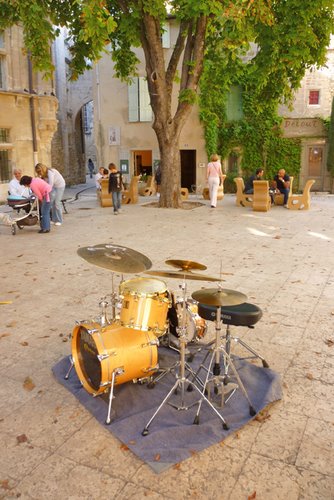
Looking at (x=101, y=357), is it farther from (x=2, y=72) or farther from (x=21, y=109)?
(x=2, y=72)

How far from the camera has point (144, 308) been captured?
12.3 feet

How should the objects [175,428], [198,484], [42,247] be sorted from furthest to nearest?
[42,247] → [175,428] → [198,484]

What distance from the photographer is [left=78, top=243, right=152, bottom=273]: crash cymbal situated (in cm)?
367

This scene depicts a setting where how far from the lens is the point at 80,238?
1078 cm

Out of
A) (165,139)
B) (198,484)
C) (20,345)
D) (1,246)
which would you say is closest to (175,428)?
(198,484)

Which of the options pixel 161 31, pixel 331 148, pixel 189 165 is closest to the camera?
pixel 161 31

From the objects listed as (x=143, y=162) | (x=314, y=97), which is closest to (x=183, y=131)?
(x=143, y=162)

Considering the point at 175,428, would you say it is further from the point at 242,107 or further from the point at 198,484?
the point at 242,107

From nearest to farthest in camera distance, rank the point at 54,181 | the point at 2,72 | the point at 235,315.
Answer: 1. the point at 235,315
2. the point at 54,181
3. the point at 2,72

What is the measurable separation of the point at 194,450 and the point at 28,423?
1294mm

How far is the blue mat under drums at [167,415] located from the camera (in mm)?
3221

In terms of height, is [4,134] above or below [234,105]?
below

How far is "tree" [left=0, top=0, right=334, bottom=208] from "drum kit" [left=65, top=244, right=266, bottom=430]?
8923 mm

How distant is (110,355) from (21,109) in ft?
58.4
